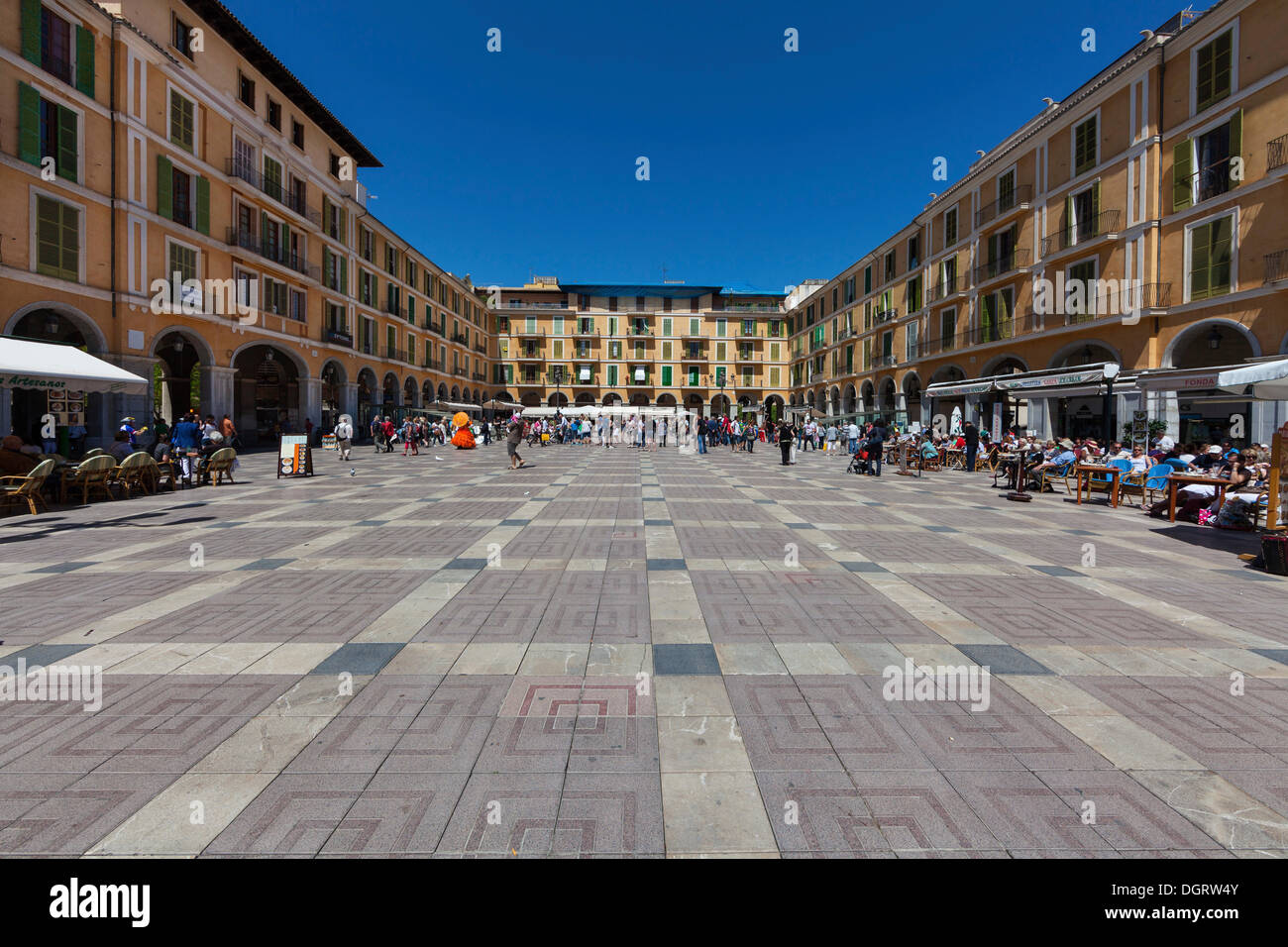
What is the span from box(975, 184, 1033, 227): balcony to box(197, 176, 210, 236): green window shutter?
1229 inches

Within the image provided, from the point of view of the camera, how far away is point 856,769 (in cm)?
254

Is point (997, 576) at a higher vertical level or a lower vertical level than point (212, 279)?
lower

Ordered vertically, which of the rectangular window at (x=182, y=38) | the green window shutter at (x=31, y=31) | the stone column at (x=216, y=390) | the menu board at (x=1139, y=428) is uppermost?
the rectangular window at (x=182, y=38)

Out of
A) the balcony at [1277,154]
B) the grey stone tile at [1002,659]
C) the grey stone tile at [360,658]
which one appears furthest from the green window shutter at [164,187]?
the balcony at [1277,154]

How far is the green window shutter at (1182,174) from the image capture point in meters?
18.2

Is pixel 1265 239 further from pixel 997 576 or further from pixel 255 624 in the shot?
pixel 255 624

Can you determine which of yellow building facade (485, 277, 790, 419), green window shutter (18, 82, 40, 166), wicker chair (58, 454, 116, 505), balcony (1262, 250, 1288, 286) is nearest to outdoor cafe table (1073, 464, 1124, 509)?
balcony (1262, 250, 1288, 286)

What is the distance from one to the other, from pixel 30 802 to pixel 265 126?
1210 inches

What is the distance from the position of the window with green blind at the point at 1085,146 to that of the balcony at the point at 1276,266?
7.77m

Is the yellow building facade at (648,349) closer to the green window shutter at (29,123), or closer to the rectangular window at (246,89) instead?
the rectangular window at (246,89)

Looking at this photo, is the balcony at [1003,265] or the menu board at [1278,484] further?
the balcony at [1003,265]

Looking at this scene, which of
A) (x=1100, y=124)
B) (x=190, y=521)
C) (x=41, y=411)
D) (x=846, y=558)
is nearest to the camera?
(x=846, y=558)

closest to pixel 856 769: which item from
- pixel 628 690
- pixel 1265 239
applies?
pixel 628 690

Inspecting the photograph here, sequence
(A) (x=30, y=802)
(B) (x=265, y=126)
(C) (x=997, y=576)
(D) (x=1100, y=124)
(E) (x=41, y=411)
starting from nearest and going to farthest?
1. (A) (x=30, y=802)
2. (C) (x=997, y=576)
3. (E) (x=41, y=411)
4. (D) (x=1100, y=124)
5. (B) (x=265, y=126)
